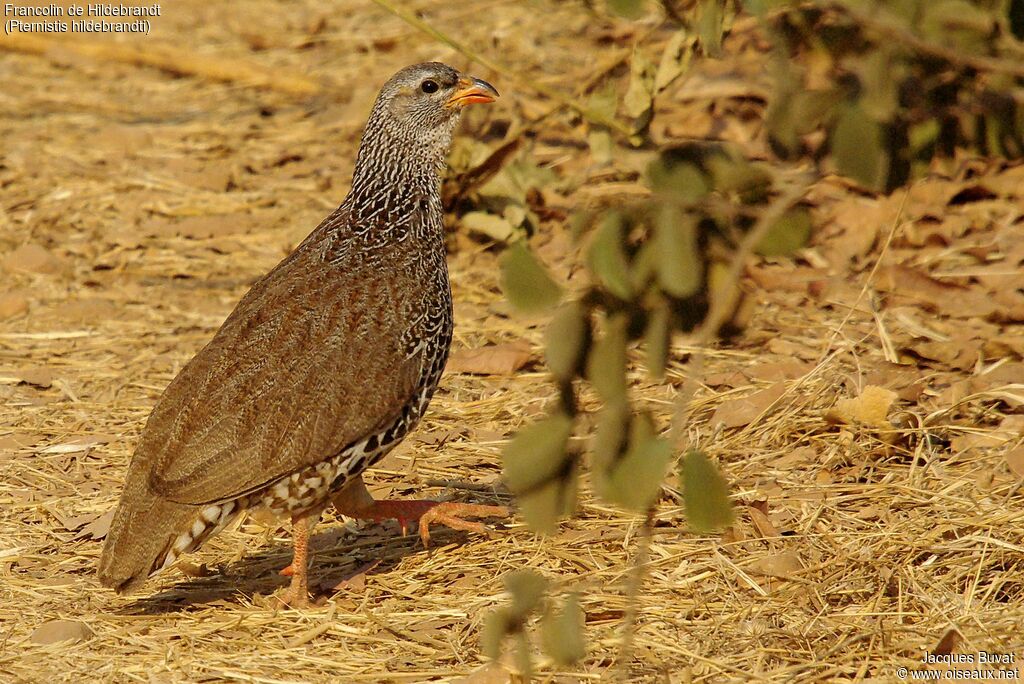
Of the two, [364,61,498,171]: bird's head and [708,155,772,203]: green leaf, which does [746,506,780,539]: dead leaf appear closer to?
[364,61,498,171]: bird's head

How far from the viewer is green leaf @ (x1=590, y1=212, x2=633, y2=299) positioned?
2.83 m

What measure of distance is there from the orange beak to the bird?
700 millimetres

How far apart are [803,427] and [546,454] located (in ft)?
11.0

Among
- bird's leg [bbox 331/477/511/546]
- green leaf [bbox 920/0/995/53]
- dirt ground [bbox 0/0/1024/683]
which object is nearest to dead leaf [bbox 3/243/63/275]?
dirt ground [bbox 0/0/1024/683]

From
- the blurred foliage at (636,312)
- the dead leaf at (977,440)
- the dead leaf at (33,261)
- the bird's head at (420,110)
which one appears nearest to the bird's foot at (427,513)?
the bird's head at (420,110)

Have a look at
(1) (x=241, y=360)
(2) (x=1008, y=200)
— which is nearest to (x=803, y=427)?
(1) (x=241, y=360)

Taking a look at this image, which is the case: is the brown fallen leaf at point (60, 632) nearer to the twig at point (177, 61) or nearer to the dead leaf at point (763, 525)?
the dead leaf at point (763, 525)

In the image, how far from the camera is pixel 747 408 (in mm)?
Answer: 6371

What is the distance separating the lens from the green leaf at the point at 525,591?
10.1 feet

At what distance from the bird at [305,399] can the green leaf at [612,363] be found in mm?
2526

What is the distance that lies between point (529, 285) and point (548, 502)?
0.53 meters

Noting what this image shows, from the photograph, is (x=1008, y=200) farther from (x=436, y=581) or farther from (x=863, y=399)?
(x=436, y=581)

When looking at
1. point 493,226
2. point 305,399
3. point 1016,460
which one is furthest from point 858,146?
point 493,226

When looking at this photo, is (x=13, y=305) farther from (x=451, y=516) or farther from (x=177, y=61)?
(x=177, y=61)
